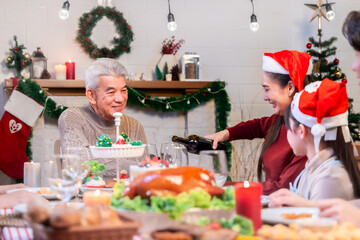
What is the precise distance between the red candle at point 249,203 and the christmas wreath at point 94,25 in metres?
3.87

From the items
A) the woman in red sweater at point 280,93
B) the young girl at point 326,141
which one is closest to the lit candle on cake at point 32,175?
the woman in red sweater at point 280,93

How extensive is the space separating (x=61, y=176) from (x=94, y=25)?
3724 millimetres

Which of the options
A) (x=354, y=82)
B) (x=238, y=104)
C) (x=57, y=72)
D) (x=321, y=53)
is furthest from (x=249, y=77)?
(x=57, y=72)

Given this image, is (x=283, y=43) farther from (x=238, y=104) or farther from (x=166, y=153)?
(x=166, y=153)

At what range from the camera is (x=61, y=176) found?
4.36 ft

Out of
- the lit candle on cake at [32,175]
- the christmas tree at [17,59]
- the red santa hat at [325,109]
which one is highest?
the christmas tree at [17,59]

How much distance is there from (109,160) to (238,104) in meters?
2.67

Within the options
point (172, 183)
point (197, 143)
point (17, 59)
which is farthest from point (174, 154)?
point (17, 59)

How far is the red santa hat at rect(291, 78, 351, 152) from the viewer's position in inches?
65.7

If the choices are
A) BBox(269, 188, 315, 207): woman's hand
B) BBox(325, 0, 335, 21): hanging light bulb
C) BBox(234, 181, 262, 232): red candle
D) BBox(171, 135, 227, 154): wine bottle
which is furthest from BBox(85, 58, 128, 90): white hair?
BBox(325, 0, 335, 21): hanging light bulb

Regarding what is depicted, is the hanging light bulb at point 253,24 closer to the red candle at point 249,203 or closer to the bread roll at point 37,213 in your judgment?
the red candle at point 249,203

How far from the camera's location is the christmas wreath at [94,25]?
480 centimetres

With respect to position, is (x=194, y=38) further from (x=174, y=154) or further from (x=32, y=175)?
(x=174, y=154)

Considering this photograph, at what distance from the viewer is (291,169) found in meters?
2.29
